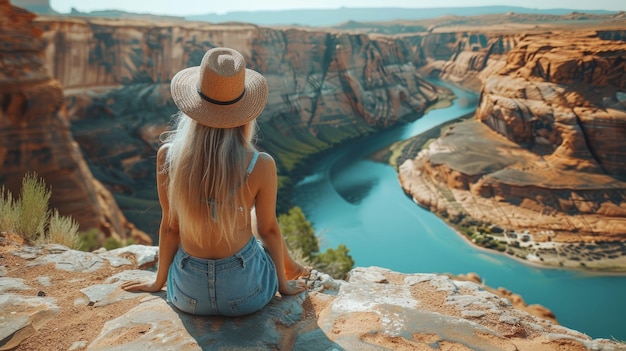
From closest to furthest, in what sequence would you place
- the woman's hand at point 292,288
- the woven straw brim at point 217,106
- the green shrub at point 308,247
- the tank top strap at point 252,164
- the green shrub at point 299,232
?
the woven straw brim at point 217,106
the tank top strap at point 252,164
the woman's hand at point 292,288
the green shrub at point 308,247
the green shrub at point 299,232

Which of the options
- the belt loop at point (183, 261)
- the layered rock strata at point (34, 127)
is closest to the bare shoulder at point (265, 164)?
the belt loop at point (183, 261)

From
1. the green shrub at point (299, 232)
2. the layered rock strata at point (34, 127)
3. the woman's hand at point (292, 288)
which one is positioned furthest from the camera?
the green shrub at point (299, 232)

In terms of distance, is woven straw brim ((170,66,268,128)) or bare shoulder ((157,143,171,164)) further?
bare shoulder ((157,143,171,164))

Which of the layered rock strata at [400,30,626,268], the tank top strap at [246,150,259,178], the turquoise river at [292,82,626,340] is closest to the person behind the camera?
the tank top strap at [246,150,259,178]

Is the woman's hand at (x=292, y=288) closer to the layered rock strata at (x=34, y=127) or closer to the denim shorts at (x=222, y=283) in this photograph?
the denim shorts at (x=222, y=283)

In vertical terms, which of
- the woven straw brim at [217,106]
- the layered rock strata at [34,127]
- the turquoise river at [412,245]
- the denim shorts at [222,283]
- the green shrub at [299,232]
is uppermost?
the woven straw brim at [217,106]

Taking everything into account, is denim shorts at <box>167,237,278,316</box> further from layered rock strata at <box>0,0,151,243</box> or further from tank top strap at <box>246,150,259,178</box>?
layered rock strata at <box>0,0,151,243</box>

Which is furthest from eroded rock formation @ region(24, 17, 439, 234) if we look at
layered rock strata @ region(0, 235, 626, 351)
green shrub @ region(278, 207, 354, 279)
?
layered rock strata @ region(0, 235, 626, 351)
